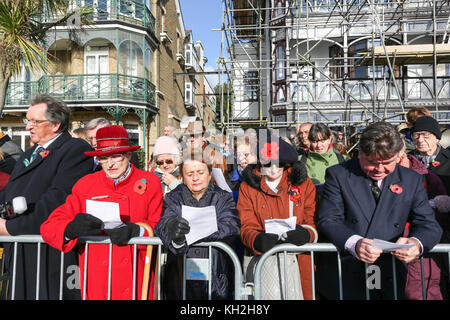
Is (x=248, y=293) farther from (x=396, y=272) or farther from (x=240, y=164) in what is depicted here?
(x=240, y=164)

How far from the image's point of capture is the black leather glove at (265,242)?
216cm

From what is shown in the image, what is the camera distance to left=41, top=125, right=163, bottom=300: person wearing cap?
2.14 metres

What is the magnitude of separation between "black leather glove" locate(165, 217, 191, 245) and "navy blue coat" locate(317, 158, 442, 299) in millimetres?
927

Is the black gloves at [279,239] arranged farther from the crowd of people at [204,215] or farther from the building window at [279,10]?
the building window at [279,10]

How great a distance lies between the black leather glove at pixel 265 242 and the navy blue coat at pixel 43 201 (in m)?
1.32

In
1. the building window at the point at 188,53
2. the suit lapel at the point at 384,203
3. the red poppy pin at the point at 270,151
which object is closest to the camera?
the suit lapel at the point at 384,203

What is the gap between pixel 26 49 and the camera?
651cm

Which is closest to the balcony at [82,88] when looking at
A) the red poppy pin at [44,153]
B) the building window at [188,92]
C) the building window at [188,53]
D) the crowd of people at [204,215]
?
the building window at [188,92]

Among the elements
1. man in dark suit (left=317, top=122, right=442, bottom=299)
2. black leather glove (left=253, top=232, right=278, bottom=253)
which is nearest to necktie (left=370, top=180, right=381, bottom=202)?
man in dark suit (left=317, top=122, right=442, bottom=299)

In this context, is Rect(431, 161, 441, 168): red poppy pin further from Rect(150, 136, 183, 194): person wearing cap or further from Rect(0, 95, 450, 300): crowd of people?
Rect(150, 136, 183, 194): person wearing cap

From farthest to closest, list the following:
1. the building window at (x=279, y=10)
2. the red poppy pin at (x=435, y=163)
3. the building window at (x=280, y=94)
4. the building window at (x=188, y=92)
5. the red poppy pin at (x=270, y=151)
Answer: the building window at (x=188, y=92) → the building window at (x=279, y=10) → the building window at (x=280, y=94) → the red poppy pin at (x=435, y=163) → the red poppy pin at (x=270, y=151)

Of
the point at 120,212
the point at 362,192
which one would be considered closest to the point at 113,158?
the point at 120,212

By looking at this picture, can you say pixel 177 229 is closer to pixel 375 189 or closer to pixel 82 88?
pixel 375 189
